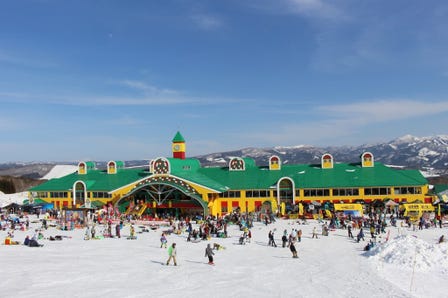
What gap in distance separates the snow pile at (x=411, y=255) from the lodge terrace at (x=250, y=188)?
73.2 feet

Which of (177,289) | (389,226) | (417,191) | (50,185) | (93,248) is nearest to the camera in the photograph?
(177,289)

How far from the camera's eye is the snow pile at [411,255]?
89.2ft

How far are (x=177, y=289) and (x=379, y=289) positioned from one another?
9.34m

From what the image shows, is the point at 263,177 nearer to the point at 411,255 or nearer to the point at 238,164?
the point at 238,164

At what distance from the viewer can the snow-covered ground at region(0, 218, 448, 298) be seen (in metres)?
21.4

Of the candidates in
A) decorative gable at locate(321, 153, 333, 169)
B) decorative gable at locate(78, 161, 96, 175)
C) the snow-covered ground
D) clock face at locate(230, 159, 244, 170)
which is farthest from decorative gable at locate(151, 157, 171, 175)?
decorative gable at locate(321, 153, 333, 169)

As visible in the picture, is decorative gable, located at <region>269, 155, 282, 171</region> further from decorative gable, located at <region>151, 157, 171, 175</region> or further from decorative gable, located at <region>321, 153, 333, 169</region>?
decorative gable, located at <region>151, 157, 171, 175</region>

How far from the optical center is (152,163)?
5853 cm

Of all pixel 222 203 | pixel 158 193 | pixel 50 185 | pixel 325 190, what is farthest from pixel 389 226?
pixel 50 185

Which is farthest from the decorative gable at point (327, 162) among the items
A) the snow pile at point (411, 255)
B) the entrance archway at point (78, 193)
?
the entrance archway at point (78, 193)

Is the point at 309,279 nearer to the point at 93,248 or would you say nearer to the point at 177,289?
the point at 177,289

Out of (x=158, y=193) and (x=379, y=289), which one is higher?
(x=158, y=193)

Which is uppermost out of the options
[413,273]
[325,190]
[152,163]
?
[152,163]

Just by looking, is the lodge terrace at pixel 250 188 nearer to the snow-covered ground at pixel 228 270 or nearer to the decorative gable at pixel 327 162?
the decorative gable at pixel 327 162
